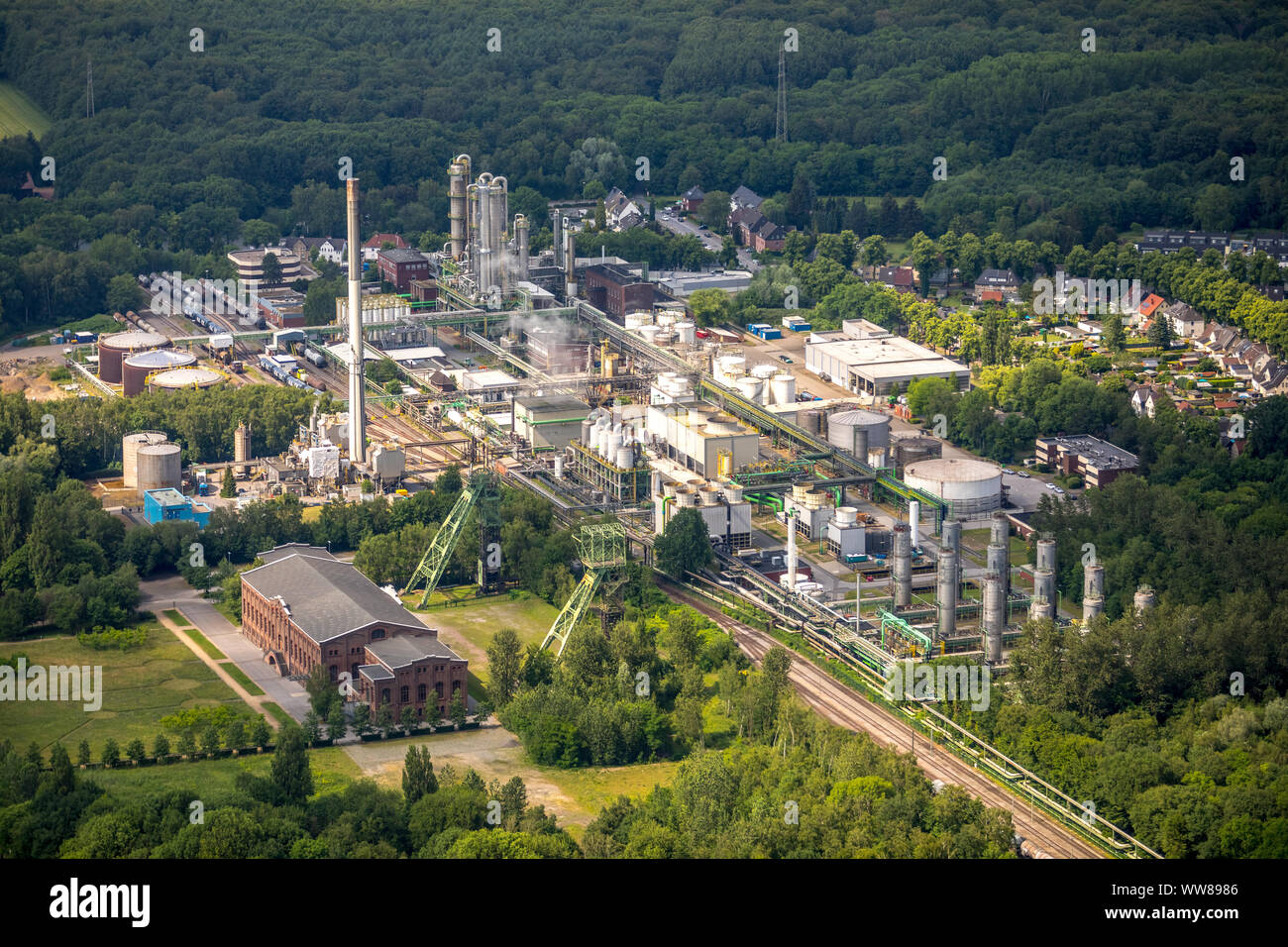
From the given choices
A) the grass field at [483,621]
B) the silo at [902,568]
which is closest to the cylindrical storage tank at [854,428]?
the silo at [902,568]

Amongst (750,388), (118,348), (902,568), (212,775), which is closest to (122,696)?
(212,775)

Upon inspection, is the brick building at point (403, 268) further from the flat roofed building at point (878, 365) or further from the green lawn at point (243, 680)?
the green lawn at point (243, 680)

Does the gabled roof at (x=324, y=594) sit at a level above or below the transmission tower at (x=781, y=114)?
below

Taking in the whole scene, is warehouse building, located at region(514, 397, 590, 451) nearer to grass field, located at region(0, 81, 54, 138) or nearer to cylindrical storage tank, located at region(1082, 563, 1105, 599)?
cylindrical storage tank, located at region(1082, 563, 1105, 599)

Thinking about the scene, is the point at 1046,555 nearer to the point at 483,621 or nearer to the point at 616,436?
the point at 483,621

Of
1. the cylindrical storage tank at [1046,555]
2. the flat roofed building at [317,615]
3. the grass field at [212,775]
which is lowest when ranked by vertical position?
the grass field at [212,775]

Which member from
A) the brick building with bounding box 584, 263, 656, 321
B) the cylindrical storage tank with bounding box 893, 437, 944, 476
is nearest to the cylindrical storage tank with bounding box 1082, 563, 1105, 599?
the cylindrical storage tank with bounding box 893, 437, 944, 476
